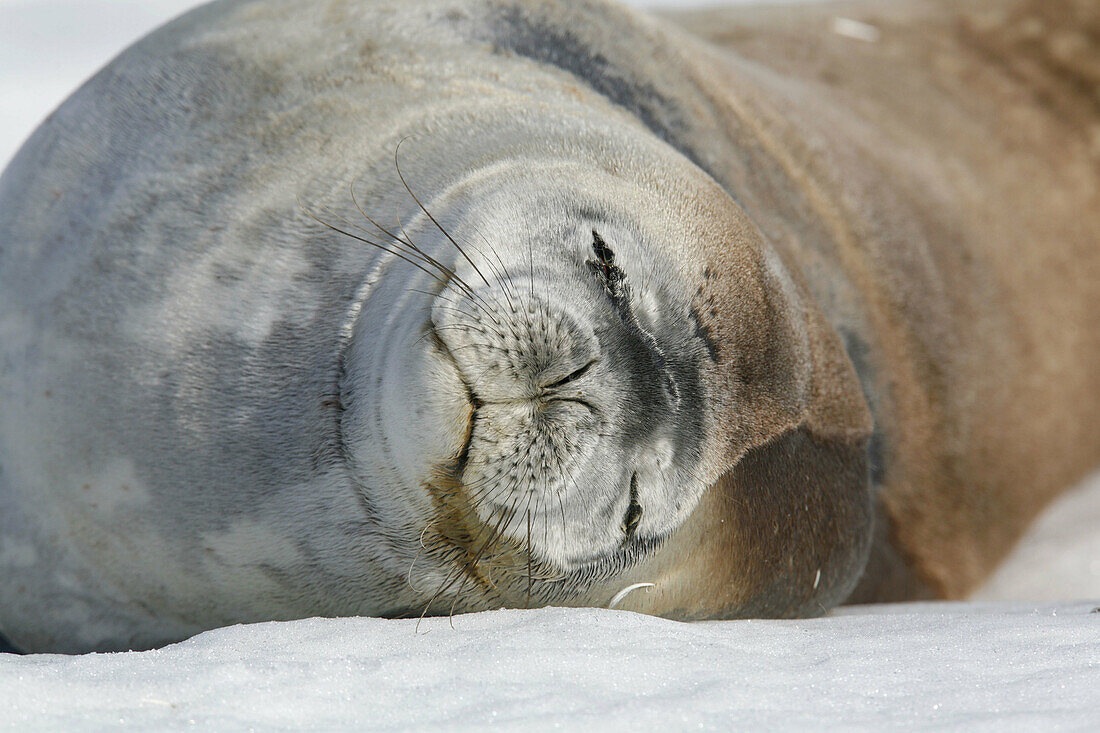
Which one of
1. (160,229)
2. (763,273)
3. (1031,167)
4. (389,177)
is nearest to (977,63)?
(1031,167)

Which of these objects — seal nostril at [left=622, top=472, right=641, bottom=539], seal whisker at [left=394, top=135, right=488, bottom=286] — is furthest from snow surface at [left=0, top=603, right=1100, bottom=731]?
seal whisker at [left=394, top=135, right=488, bottom=286]

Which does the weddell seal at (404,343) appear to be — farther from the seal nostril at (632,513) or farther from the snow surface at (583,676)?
the snow surface at (583,676)

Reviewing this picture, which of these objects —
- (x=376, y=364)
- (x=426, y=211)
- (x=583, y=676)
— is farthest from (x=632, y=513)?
(x=426, y=211)

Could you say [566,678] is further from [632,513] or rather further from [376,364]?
[376,364]

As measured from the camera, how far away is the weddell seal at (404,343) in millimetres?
1819

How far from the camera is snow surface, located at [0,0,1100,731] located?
142 cm

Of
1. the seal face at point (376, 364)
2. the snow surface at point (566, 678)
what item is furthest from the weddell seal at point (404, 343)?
the snow surface at point (566, 678)

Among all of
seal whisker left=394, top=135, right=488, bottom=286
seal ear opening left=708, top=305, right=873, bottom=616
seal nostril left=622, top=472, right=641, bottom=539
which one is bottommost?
seal ear opening left=708, top=305, right=873, bottom=616

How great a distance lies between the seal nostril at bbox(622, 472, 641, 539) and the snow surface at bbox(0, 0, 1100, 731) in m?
0.15

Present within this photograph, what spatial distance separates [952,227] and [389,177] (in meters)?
2.19

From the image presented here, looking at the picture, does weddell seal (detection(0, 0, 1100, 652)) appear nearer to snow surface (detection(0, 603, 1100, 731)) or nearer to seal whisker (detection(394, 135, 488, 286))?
seal whisker (detection(394, 135, 488, 286))

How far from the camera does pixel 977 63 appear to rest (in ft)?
14.4

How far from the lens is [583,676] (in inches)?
61.8

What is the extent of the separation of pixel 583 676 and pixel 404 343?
616 millimetres
